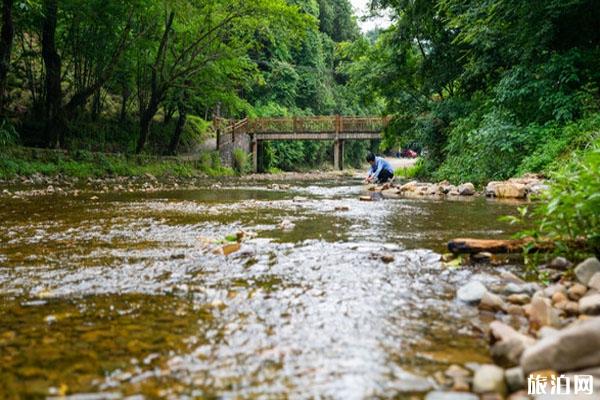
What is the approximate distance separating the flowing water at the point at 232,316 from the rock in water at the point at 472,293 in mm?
56

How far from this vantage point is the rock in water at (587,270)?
212 centimetres

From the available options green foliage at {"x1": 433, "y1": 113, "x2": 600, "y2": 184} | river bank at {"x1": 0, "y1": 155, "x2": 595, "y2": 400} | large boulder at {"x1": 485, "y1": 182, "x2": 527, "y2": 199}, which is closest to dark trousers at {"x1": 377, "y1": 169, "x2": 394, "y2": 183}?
green foliage at {"x1": 433, "y1": 113, "x2": 600, "y2": 184}

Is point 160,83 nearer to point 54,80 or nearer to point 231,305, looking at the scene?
point 54,80

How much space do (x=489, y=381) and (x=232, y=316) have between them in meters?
1.05

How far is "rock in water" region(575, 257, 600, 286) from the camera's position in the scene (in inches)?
83.4

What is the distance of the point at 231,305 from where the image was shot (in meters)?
2.06

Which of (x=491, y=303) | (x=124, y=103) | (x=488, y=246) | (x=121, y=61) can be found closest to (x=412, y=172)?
(x=121, y=61)

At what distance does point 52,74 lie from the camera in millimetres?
12352

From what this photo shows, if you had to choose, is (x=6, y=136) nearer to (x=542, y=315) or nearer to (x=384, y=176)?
(x=384, y=176)

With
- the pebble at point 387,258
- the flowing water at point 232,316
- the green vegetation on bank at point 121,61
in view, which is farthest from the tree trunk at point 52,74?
the pebble at point 387,258

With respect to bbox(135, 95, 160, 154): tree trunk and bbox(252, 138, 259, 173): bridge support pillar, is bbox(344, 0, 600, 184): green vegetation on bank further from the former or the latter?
bbox(252, 138, 259, 173): bridge support pillar

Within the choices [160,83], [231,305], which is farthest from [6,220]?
[160,83]

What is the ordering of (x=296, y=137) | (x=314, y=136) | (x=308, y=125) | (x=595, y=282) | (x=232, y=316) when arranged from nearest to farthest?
(x=232, y=316)
(x=595, y=282)
(x=296, y=137)
(x=308, y=125)
(x=314, y=136)

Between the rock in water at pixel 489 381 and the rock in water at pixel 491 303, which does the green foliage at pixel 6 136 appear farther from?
the rock in water at pixel 489 381
